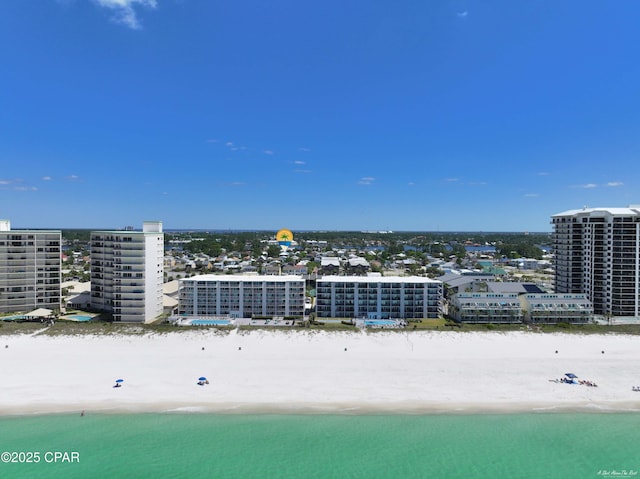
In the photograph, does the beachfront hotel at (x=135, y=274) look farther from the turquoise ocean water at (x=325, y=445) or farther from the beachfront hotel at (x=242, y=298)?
the turquoise ocean water at (x=325, y=445)

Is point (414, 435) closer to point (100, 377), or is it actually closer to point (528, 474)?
point (528, 474)

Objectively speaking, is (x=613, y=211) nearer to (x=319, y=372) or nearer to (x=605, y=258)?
(x=605, y=258)

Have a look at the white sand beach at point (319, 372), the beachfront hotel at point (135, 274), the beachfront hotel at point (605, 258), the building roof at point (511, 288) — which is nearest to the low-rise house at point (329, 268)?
the building roof at point (511, 288)

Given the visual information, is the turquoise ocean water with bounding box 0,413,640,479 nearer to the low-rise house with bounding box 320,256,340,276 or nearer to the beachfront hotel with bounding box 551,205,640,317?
the beachfront hotel with bounding box 551,205,640,317

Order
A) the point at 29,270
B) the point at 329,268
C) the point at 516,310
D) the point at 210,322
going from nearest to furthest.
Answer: the point at 210,322 → the point at 516,310 → the point at 29,270 → the point at 329,268

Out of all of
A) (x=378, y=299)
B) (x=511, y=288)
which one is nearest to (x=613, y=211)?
(x=511, y=288)
